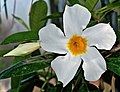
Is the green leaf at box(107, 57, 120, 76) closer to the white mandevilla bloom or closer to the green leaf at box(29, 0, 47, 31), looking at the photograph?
the white mandevilla bloom

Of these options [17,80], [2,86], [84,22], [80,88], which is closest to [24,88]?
[17,80]

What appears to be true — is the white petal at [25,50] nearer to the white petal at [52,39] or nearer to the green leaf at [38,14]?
the white petal at [52,39]

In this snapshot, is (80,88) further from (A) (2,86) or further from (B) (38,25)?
(A) (2,86)

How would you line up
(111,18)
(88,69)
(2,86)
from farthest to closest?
(2,86)
(111,18)
(88,69)

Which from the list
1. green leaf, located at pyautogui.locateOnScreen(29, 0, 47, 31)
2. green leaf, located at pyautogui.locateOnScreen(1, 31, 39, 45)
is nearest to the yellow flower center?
green leaf, located at pyautogui.locateOnScreen(1, 31, 39, 45)

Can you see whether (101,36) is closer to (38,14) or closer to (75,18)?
(75,18)

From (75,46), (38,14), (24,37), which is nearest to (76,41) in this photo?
(75,46)

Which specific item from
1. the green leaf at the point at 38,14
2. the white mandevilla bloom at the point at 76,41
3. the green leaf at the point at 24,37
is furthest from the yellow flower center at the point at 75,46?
the green leaf at the point at 38,14
